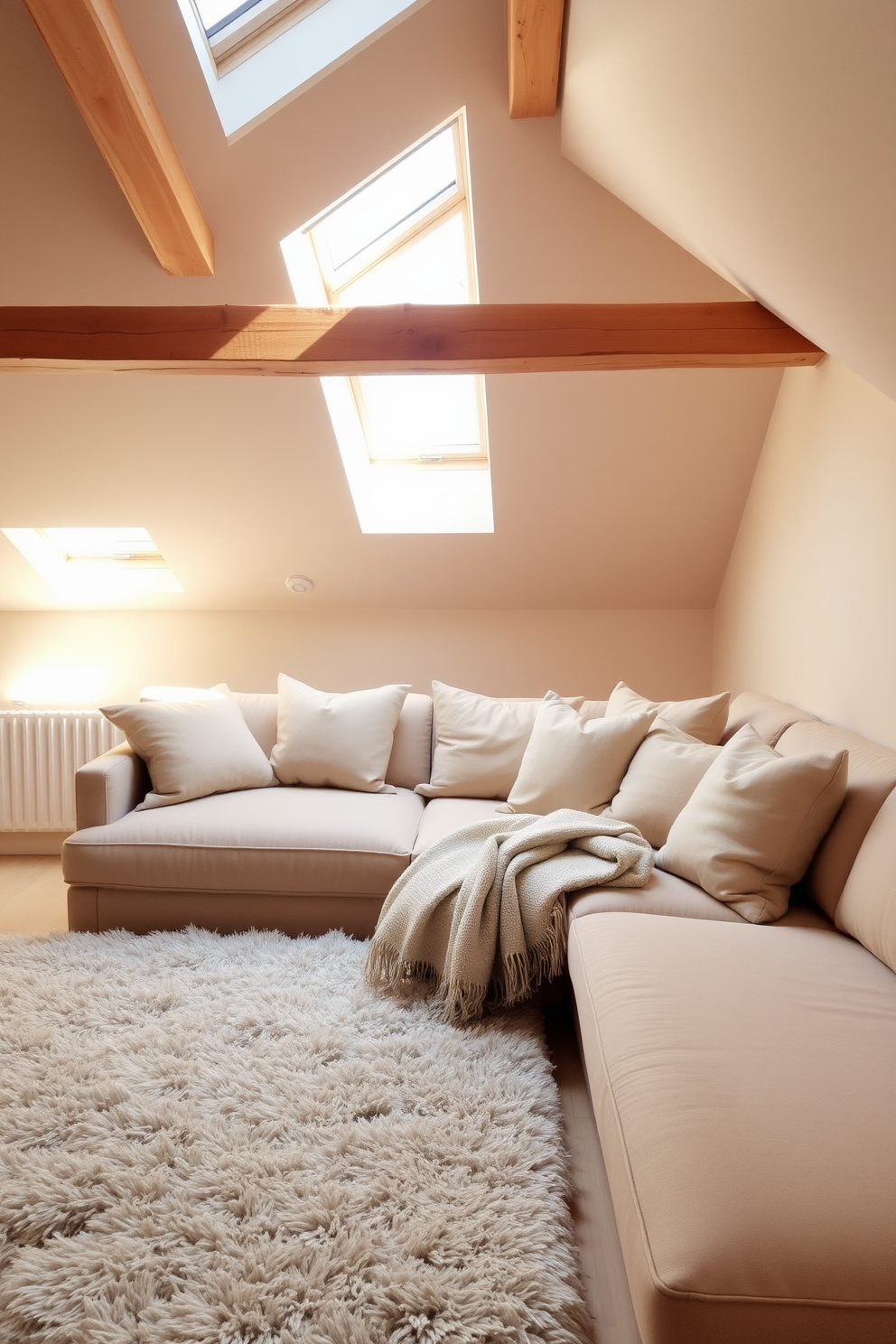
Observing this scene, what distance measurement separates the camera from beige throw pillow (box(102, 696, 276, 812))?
3027 mm

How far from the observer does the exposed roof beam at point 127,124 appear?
2.06m

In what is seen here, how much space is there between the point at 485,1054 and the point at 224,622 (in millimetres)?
2822

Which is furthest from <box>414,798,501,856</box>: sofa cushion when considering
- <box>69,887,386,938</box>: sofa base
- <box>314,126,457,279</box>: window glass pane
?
<box>314,126,457,279</box>: window glass pane

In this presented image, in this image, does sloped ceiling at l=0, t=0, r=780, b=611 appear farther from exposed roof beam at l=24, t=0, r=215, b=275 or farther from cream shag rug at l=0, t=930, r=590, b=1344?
cream shag rug at l=0, t=930, r=590, b=1344

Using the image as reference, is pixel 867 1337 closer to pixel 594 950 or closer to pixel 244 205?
pixel 594 950

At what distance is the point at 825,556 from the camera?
287 cm

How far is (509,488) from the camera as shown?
145 inches

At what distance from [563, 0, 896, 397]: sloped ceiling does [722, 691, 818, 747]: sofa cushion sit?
3.11 ft

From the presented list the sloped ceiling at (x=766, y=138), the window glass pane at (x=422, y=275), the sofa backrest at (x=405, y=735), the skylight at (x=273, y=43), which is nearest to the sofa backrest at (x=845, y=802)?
the sloped ceiling at (x=766, y=138)

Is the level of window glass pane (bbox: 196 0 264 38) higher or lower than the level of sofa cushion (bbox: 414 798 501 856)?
higher

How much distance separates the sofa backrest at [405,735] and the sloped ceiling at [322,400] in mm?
819

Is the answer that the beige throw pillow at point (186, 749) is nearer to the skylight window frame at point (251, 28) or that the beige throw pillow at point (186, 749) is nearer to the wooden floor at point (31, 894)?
the wooden floor at point (31, 894)

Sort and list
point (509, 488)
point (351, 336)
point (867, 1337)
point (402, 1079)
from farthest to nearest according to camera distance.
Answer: point (509, 488)
point (351, 336)
point (402, 1079)
point (867, 1337)

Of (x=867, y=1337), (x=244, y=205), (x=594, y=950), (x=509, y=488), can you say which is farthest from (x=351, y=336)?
(x=867, y=1337)
